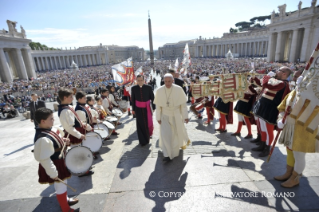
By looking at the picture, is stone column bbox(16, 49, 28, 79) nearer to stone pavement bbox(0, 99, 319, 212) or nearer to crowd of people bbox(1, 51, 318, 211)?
crowd of people bbox(1, 51, 318, 211)

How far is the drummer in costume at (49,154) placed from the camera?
7.43 ft

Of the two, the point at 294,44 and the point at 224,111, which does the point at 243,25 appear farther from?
the point at 224,111

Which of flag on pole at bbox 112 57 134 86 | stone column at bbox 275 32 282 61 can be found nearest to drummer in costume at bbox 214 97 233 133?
flag on pole at bbox 112 57 134 86

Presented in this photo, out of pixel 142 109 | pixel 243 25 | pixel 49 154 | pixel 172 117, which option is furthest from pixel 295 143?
pixel 243 25

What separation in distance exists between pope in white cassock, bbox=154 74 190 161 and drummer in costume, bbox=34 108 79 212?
197 centimetres

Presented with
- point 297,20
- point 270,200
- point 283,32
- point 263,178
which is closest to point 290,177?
point 263,178

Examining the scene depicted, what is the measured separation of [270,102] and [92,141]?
4.16 m

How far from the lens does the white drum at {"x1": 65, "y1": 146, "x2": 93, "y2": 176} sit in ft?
9.68

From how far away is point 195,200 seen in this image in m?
2.61

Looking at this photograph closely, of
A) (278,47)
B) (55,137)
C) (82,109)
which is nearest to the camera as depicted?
(55,137)

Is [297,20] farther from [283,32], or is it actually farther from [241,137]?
[241,137]

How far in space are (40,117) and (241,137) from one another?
16.4 feet

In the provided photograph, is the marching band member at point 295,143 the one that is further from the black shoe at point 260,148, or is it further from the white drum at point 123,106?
the white drum at point 123,106

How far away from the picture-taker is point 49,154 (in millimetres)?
2287
